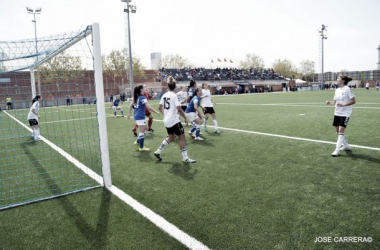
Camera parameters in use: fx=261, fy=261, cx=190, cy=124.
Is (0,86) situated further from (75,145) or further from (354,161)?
(354,161)

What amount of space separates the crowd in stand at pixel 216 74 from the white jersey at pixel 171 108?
54.6m

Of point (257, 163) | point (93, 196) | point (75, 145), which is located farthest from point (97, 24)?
point (75, 145)

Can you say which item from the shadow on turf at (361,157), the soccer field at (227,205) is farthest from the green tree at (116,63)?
the shadow on turf at (361,157)

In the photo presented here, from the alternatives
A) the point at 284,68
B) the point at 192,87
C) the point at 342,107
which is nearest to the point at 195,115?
the point at 192,87

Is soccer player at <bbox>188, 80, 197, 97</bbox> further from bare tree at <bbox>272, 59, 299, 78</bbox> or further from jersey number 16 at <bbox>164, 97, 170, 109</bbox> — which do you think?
bare tree at <bbox>272, 59, 299, 78</bbox>

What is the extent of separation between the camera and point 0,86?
25.0 feet

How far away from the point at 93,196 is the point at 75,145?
5.30 meters

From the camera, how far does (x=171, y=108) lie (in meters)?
6.39

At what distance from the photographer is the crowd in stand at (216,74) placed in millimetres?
65144

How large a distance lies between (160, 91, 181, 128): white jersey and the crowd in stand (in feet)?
179

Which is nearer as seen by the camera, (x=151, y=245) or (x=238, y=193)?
(x=151, y=245)

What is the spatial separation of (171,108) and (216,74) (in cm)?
6776

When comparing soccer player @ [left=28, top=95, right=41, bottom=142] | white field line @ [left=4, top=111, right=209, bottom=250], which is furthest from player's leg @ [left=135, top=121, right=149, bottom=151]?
soccer player @ [left=28, top=95, right=41, bottom=142]

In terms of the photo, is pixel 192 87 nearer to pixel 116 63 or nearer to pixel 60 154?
pixel 60 154
